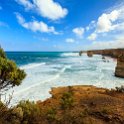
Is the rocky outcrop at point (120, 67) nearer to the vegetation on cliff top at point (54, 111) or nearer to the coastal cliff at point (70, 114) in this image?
the vegetation on cliff top at point (54, 111)

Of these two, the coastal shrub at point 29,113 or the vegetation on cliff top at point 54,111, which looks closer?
the vegetation on cliff top at point 54,111

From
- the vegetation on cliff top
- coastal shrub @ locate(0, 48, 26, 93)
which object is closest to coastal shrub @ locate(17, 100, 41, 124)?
the vegetation on cliff top

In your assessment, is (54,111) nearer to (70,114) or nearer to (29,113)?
(70,114)

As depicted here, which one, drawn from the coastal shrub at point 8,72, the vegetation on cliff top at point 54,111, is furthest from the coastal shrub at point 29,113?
Result: the coastal shrub at point 8,72

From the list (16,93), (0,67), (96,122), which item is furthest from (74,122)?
(16,93)

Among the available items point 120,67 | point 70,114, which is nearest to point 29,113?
point 70,114

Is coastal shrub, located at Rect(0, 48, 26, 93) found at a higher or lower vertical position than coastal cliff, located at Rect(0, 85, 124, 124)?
→ higher

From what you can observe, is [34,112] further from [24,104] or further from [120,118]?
[120,118]

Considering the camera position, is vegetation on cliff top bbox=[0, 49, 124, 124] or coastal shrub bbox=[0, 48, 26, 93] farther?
vegetation on cliff top bbox=[0, 49, 124, 124]

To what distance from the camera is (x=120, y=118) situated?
9695 millimetres

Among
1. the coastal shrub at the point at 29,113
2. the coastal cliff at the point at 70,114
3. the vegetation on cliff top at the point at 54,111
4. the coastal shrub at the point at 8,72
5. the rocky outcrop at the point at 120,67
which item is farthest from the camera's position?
the rocky outcrop at the point at 120,67

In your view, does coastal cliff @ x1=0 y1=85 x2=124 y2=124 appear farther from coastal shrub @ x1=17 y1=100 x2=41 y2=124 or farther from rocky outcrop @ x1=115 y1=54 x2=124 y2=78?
rocky outcrop @ x1=115 y1=54 x2=124 y2=78

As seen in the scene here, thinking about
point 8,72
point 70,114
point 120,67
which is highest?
point 8,72

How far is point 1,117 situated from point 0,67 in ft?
6.64
